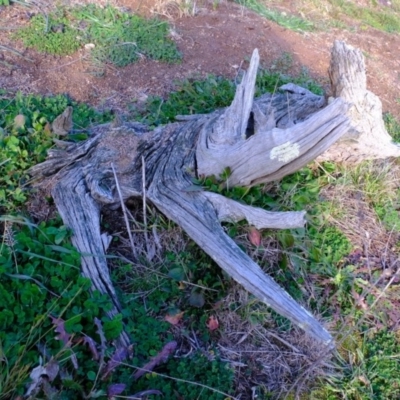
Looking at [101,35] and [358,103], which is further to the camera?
[101,35]

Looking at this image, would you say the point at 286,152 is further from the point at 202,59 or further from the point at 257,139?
the point at 202,59

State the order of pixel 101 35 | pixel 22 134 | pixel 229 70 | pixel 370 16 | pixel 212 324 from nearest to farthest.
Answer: pixel 212 324 < pixel 22 134 < pixel 101 35 < pixel 229 70 < pixel 370 16

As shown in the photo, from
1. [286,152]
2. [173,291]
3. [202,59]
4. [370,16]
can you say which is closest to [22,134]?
[173,291]

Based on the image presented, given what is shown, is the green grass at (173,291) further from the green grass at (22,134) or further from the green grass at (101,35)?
the green grass at (101,35)

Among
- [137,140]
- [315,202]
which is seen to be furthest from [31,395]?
[315,202]

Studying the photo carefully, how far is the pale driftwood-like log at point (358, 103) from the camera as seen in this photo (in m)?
3.87

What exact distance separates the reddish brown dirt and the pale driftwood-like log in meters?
1.73

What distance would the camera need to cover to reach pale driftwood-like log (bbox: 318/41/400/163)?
3.87m

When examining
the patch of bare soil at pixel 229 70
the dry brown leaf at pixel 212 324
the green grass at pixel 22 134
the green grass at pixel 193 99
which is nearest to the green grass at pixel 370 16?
the patch of bare soil at pixel 229 70

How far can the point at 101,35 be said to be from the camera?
537 centimetres

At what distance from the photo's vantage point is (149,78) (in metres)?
5.11

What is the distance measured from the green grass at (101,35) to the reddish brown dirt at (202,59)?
10 centimetres

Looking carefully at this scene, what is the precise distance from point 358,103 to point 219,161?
1.30 meters

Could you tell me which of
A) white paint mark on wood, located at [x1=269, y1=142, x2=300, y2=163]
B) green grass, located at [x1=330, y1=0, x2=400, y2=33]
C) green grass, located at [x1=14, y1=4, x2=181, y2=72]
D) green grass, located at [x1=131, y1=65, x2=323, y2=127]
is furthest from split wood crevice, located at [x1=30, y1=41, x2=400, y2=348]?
green grass, located at [x1=330, y1=0, x2=400, y2=33]
